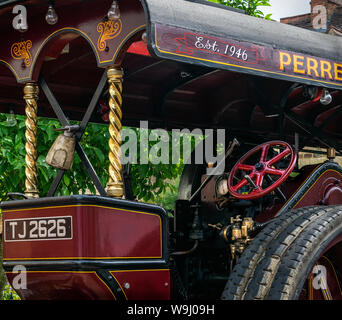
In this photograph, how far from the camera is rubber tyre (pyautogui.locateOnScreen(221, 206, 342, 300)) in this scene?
11.3 ft

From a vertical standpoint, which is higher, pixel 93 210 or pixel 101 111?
pixel 101 111

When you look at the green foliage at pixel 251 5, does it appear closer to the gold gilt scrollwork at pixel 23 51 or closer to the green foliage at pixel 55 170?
the green foliage at pixel 55 170

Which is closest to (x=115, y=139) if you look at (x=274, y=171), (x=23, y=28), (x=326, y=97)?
(x=23, y=28)

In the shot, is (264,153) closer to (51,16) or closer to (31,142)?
(31,142)

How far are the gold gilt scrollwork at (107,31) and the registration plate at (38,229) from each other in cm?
106

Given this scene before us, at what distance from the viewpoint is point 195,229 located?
4852 millimetres

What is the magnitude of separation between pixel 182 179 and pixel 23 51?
1.74 meters

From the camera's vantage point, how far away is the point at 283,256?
3586mm

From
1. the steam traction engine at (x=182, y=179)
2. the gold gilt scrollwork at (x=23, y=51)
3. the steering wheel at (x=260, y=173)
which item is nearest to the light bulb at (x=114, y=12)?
the steam traction engine at (x=182, y=179)

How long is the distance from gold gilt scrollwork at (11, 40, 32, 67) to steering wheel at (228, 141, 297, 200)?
1.60 m

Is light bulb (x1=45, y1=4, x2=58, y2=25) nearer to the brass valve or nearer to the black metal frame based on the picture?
the black metal frame
